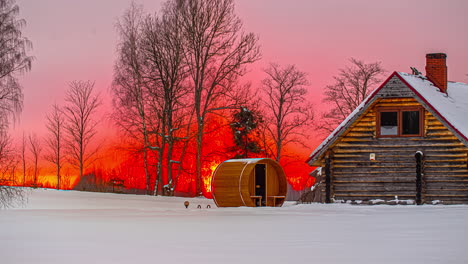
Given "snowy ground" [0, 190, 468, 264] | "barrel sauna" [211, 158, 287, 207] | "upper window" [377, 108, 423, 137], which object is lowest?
"snowy ground" [0, 190, 468, 264]

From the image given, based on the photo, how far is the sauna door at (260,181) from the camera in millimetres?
37312

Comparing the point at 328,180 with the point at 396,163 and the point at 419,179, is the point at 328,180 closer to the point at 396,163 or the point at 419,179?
the point at 396,163

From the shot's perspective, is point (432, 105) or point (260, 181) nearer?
point (432, 105)

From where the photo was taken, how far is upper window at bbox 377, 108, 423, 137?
112 ft

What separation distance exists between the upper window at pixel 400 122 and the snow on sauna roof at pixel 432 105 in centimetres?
102

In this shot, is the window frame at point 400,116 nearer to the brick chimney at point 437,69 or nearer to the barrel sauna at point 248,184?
the brick chimney at point 437,69

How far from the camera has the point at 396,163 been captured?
112 feet

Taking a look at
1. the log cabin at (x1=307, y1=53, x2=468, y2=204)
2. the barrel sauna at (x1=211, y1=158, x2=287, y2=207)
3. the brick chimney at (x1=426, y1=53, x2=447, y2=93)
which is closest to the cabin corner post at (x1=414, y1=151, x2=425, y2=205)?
the log cabin at (x1=307, y1=53, x2=468, y2=204)

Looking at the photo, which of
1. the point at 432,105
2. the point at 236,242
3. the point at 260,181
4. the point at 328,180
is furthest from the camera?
the point at 260,181

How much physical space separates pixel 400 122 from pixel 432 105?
6.25 ft

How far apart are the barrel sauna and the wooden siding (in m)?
2.84

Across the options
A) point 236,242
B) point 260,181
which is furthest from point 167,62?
point 236,242

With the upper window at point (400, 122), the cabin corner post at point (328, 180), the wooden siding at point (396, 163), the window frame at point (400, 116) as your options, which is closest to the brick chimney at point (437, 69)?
the upper window at point (400, 122)

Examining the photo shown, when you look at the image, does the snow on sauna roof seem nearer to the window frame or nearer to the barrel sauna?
the window frame
